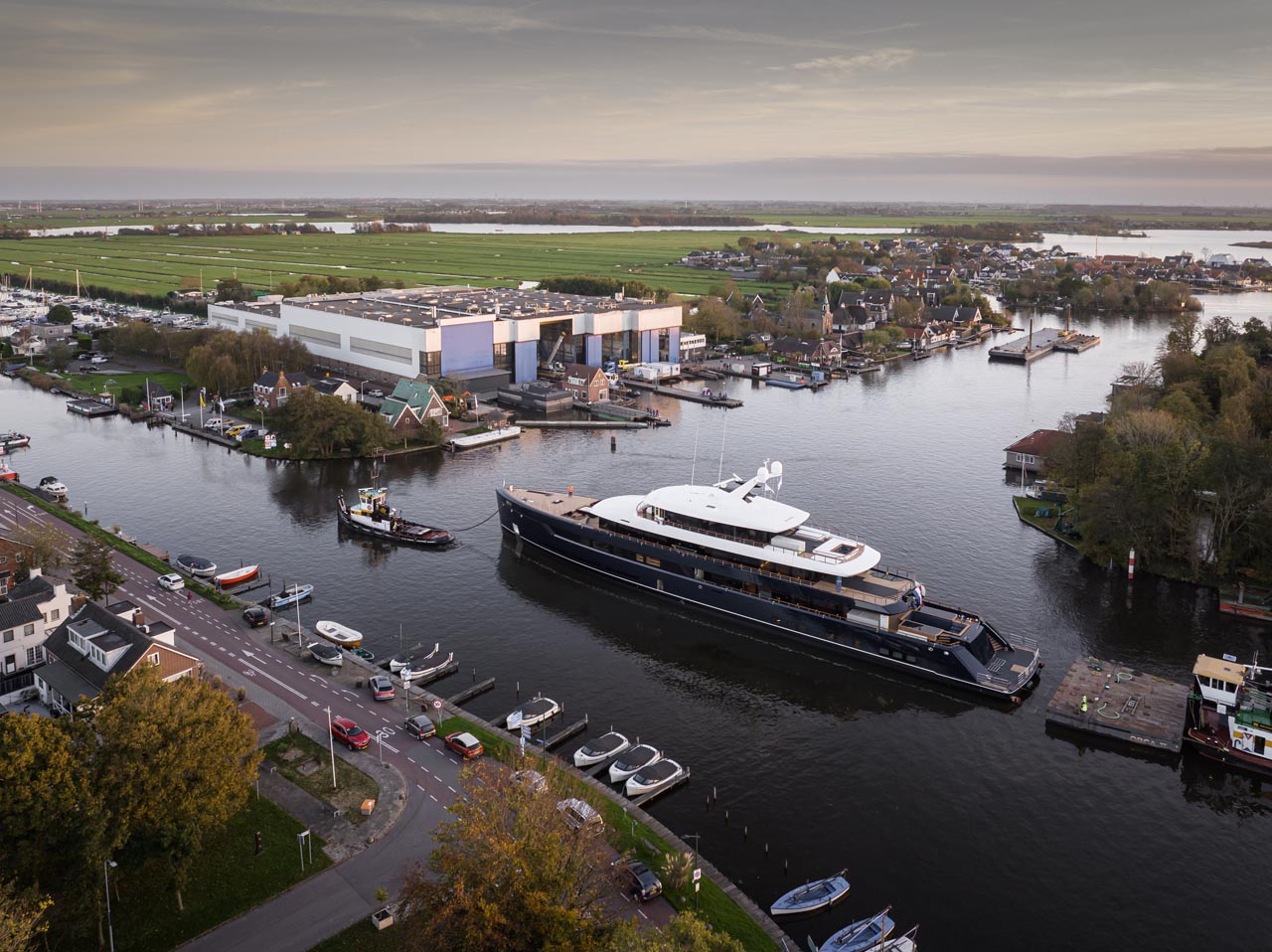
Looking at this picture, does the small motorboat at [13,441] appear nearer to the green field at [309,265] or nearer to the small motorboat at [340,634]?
the small motorboat at [340,634]

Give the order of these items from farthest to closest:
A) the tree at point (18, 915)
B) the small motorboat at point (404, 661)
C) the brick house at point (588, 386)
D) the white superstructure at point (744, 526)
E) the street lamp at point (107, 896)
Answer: the brick house at point (588, 386) → the white superstructure at point (744, 526) → the small motorboat at point (404, 661) → the street lamp at point (107, 896) → the tree at point (18, 915)

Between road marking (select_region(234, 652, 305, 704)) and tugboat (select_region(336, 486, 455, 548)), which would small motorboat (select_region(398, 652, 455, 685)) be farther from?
tugboat (select_region(336, 486, 455, 548))

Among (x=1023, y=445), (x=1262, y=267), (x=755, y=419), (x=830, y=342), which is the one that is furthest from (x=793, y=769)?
(x=1262, y=267)

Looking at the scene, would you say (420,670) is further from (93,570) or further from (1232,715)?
(1232,715)

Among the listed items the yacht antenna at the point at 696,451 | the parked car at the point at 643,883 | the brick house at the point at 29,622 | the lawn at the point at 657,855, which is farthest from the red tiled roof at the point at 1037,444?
the brick house at the point at 29,622

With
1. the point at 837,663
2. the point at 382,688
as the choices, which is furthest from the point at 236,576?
the point at 837,663

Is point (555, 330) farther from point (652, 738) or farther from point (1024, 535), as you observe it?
point (652, 738)
